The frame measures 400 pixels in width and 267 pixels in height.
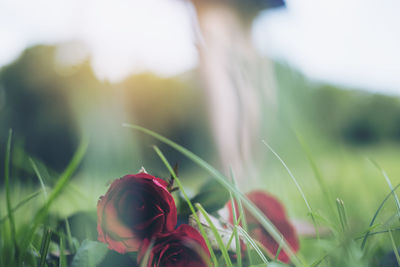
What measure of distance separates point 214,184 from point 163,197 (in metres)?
0.11

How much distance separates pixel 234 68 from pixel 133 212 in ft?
3.66

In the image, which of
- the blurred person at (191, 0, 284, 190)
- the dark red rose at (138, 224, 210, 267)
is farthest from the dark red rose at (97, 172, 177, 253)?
the blurred person at (191, 0, 284, 190)

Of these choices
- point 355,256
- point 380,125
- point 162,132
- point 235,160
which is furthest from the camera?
point 380,125

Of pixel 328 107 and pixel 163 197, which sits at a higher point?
pixel 163 197

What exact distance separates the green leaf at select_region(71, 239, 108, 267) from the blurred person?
0.86 m

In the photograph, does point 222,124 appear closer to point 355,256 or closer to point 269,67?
point 269,67

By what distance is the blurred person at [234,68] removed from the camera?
4.09 ft

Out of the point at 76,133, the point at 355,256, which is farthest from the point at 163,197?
the point at 76,133

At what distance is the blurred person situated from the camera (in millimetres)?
1245

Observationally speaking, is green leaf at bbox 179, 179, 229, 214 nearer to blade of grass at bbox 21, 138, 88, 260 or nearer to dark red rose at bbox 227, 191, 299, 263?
dark red rose at bbox 227, 191, 299, 263

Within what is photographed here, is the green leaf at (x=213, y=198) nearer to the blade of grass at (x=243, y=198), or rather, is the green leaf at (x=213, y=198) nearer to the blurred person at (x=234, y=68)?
the blade of grass at (x=243, y=198)

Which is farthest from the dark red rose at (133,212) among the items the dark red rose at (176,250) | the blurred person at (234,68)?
the blurred person at (234,68)

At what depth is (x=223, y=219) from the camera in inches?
14.0

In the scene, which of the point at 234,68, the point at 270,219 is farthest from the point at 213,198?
the point at 234,68
